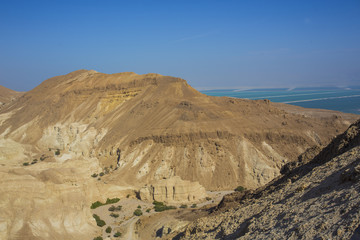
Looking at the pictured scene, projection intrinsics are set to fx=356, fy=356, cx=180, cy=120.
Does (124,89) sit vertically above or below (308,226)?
above

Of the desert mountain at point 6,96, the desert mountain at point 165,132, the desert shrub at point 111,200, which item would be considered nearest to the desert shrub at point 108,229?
the desert shrub at point 111,200

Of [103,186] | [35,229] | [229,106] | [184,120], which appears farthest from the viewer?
[229,106]

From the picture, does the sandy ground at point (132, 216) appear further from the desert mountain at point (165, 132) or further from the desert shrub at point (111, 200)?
the desert mountain at point (165, 132)

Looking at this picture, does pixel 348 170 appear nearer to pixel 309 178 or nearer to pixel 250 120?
pixel 309 178

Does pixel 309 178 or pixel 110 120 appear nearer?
pixel 309 178

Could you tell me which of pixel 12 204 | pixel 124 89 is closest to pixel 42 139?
pixel 124 89

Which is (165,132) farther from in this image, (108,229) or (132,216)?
(108,229)

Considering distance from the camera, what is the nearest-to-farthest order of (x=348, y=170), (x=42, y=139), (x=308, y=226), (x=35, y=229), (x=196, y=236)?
(x=308, y=226) < (x=348, y=170) < (x=196, y=236) < (x=35, y=229) < (x=42, y=139)
